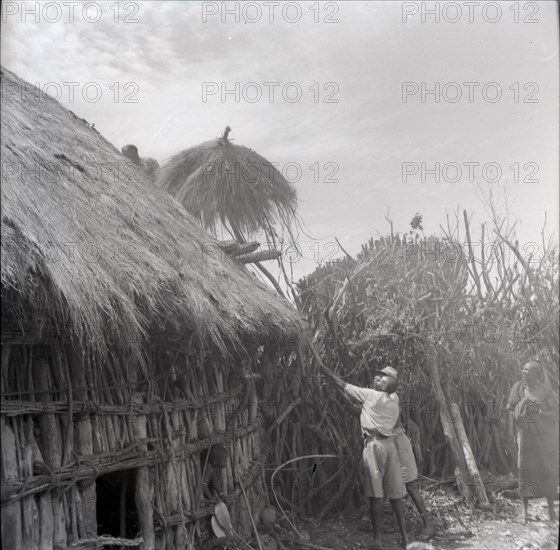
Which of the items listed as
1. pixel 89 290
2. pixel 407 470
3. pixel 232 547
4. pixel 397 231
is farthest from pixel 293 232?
pixel 89 290

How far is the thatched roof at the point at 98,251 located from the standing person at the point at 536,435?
262 centimetres

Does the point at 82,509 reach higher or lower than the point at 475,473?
higher

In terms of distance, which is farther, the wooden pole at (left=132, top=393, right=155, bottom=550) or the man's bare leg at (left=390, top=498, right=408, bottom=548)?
the man's bare leg at (left=390, top=498, right=408, bottom=548)

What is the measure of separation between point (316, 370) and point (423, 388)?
1.51 metres

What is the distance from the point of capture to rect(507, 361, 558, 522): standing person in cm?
650

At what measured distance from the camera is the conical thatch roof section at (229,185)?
960cm

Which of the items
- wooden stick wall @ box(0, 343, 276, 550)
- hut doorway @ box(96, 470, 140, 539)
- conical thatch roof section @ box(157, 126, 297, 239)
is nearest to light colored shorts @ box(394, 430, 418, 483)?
wooden stick wall @ box(0, 343, 276, 550)

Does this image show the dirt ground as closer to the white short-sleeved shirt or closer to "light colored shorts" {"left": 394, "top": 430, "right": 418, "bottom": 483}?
"light colored shorts" {"left": 394, "top": 430, "right": 418, "bottom": 483}

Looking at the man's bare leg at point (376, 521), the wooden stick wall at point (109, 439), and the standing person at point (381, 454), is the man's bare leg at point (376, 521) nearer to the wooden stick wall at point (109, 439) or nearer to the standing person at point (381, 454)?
the standing person at point (381, 454)

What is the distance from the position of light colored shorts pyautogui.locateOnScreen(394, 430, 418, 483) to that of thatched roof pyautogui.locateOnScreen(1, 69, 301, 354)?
5.36 ft

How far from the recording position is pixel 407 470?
20.7 feet

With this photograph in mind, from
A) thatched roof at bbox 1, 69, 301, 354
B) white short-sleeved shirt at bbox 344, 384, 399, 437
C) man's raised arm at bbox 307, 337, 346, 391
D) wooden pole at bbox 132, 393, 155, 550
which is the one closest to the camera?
thatched roof at bbox 1, 69, 301, 354

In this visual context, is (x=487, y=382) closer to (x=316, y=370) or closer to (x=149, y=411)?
(x=316, y=370)

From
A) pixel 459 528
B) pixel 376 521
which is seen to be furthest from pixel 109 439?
pixel 459 528
